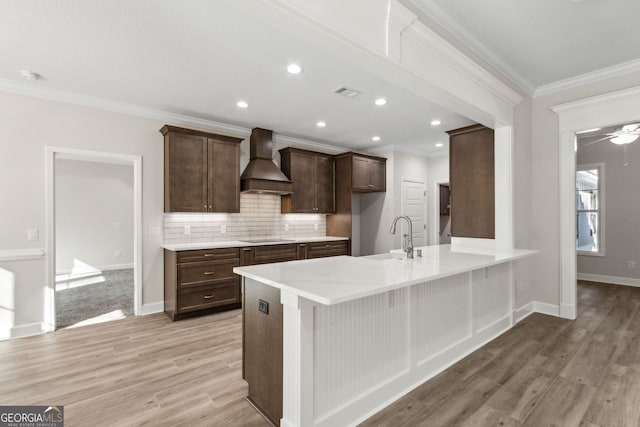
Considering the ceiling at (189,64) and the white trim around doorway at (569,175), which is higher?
the ceiling at (189,64)

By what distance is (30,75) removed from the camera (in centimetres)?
308

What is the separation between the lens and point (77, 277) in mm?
6480

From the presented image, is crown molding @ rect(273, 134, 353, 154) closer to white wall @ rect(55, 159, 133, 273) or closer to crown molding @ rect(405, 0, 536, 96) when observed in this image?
crown molding @ rect(405, 0, 536, 96)

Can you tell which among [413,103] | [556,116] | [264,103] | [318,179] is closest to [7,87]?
[264,103]

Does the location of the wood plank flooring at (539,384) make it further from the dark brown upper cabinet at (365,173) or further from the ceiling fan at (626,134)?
the dark brown upper cabinet at (365,173)

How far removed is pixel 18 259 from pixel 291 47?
12.1 ft

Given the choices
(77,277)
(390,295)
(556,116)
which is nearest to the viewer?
(390,295)

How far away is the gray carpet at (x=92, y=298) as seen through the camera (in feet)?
13.2

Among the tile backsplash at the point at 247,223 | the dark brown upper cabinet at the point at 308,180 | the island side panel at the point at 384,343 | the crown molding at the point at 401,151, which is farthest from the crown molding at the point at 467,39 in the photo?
the tile backsplash at the point at 247,223

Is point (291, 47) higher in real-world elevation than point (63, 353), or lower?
higher

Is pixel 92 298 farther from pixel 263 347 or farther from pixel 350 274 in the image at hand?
pixel 350 274

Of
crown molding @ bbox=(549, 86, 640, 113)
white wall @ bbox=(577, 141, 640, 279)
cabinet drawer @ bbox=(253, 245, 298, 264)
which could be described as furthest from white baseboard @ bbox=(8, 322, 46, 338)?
white wall @ bbox=(577, 141, 640, 279)

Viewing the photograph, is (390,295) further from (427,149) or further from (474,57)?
(427,149)

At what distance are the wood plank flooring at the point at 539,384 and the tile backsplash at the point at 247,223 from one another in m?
3.56
